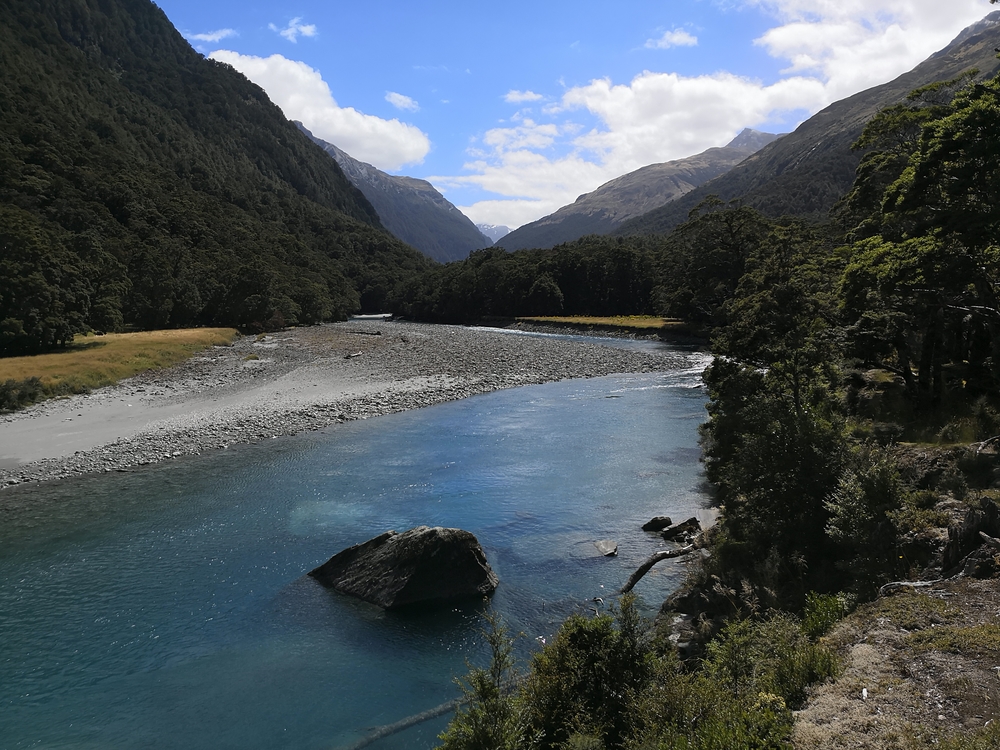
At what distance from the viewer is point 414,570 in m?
14.6

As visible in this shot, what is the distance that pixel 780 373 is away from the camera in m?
20.7

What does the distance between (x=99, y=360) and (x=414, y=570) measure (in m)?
45.7

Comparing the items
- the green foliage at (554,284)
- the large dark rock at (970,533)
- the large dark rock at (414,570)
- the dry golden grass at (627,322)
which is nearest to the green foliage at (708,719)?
the large dark rock at (970,533)

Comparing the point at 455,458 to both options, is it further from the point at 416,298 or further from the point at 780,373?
the point at 416,298

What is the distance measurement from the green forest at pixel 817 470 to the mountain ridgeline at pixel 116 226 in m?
57.4

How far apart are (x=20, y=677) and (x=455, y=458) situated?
57.0ft

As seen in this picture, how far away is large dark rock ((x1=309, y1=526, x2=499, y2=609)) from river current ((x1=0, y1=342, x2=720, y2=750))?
397mm

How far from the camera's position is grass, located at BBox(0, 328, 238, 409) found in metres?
37.8

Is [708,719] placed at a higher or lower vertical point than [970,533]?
lower

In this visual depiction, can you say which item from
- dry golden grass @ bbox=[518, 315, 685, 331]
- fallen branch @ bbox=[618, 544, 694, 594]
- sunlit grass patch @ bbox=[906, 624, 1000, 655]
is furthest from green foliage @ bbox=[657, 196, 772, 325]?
sunlit grass patch @ bbox=[906, 624, 1000, 655]

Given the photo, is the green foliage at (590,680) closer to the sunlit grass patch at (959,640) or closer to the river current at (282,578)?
the river current at (282,578)

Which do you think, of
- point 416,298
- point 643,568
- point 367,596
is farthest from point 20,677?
point 416,298

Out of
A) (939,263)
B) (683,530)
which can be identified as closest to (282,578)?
(683,530)

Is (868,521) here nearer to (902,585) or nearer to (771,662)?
(902,585)
